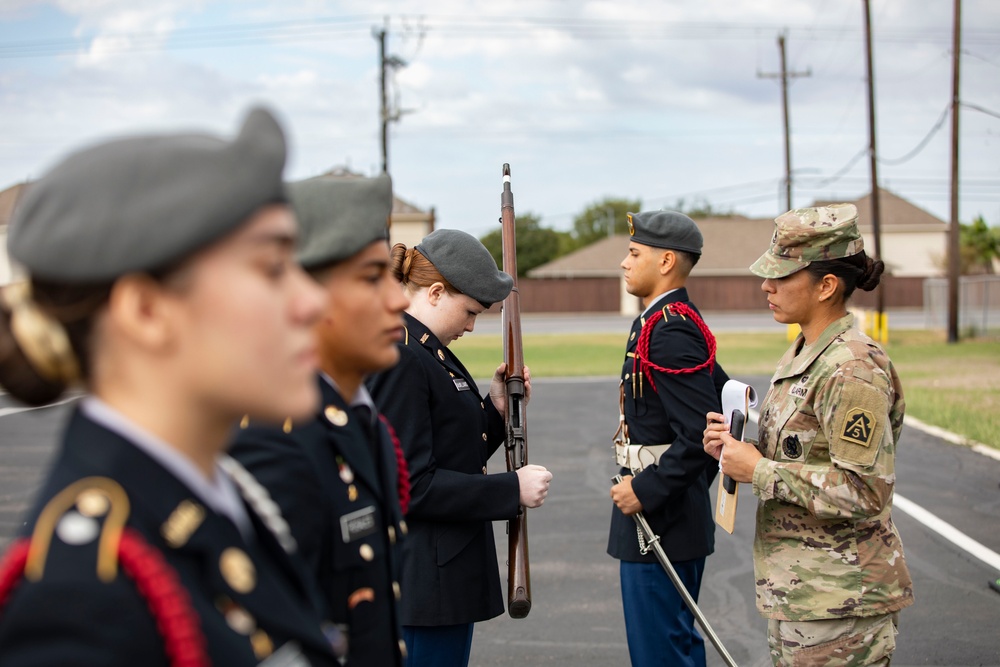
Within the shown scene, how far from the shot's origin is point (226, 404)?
118 cm

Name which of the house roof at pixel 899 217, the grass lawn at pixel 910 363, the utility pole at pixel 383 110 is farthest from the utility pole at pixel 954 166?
the house roof at pixel 899 217

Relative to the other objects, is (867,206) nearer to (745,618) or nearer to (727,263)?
(727,263)

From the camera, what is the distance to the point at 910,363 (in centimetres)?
2111

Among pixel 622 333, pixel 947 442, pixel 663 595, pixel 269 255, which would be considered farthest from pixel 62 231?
pixel 622 333

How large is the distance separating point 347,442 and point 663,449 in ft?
7.65

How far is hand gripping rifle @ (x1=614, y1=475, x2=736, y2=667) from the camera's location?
3.81 meters

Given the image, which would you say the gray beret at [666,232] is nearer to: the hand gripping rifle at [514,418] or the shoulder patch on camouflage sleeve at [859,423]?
the hand gripping rifle at [514,418]

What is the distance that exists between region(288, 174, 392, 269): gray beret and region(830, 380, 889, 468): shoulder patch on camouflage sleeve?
1.89m

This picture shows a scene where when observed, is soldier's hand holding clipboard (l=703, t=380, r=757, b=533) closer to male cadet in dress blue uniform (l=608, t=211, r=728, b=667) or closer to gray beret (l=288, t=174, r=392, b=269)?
male cadet in dress blue uniform (l=608, t=211, r=728, b=667)

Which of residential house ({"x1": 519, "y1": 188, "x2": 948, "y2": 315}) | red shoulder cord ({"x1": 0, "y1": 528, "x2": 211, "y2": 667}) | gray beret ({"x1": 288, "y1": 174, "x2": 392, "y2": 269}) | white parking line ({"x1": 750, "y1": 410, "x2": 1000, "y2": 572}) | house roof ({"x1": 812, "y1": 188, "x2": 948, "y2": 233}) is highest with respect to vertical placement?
gray beret ({"x1": 288, "y1": 174, "x2": 392, "y2": 269})

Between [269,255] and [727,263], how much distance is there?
61985 millimetres

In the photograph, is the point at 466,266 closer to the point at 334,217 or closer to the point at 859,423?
the point at 859,423

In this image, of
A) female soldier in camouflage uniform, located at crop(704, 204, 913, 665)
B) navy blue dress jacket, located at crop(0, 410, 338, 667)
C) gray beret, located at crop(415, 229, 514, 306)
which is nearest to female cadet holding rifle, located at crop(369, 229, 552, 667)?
gray beret, located at crop(415, 229, 514, 306)

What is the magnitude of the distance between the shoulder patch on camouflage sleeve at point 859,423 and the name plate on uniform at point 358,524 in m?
1.85
